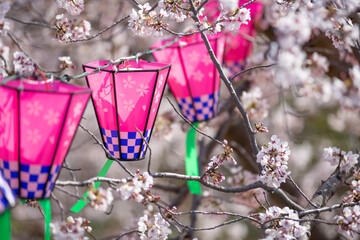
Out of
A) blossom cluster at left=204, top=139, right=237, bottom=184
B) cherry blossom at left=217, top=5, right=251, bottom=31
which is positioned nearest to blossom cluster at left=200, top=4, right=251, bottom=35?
cherry blossom at left=217, top=5, right=251, bottom=31

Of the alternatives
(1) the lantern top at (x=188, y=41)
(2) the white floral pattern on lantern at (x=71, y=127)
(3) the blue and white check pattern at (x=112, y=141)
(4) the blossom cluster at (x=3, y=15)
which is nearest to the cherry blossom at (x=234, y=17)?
(1) the lantern top at (x=188, y=41)

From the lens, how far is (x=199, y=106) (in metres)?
2.04

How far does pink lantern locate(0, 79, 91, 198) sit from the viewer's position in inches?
→ 46.9

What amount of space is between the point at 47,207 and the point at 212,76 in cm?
98

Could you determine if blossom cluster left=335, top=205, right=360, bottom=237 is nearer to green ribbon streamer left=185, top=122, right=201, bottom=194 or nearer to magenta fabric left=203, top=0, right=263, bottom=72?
green ribbon streamer left=185, top=122, right=201, bottom=194

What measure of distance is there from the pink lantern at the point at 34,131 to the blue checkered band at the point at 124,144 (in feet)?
1.10

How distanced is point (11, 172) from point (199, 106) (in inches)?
38.7

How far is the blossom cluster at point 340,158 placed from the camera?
1866 millimetres

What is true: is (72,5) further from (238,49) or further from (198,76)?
(238,49)

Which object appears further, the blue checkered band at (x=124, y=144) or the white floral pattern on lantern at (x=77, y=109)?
the blue checkered band at (x=124, y=144)

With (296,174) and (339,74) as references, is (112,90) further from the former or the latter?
(296,174)

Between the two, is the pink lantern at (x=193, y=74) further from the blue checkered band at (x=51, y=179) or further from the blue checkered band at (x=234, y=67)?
the blue checkered band at (x=51, y=179)

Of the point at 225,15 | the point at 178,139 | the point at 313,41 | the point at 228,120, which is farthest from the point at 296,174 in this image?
the point at 225,15

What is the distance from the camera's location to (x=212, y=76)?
2.02 metres
